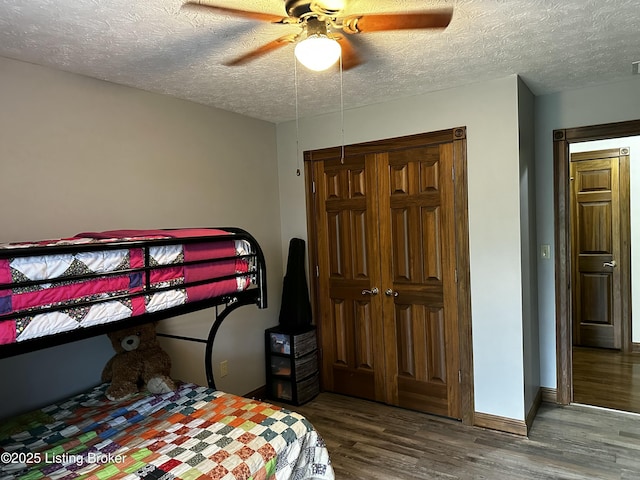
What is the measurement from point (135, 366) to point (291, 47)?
1938 mm

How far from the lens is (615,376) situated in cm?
396

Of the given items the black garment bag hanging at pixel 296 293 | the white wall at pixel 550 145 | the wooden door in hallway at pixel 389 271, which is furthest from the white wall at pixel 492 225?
the black garment bag hanging at pixel 296 293

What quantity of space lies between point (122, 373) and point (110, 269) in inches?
45.2

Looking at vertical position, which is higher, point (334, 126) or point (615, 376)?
point (334, 126)

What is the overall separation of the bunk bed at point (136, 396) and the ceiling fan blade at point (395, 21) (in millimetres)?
1067

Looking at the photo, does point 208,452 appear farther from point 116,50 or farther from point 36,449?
point 116,50

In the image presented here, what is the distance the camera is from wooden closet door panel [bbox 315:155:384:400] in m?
3.53

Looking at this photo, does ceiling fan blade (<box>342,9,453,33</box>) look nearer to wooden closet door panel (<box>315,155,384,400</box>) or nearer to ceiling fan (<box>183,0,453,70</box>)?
ceiling fan (<box>183,0,453,70</box>)

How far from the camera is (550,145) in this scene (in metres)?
3.38

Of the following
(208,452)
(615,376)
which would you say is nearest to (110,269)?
(208,452)

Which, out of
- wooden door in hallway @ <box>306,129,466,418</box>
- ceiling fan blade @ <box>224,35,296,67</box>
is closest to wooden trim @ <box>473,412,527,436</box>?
wooden door in hallway @ <box>306,129,466,418</box>

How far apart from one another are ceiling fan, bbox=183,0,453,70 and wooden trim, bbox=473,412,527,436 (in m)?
2.52

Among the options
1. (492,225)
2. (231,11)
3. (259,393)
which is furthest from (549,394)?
(231,11)

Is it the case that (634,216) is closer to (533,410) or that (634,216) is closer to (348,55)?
(533,410)
